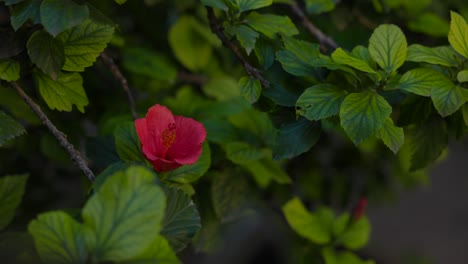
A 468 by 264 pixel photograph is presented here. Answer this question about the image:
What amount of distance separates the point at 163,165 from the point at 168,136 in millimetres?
45

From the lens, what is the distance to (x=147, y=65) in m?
1.43

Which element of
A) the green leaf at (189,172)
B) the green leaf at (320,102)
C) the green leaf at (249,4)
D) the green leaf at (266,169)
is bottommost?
the green leaf at (266,169)

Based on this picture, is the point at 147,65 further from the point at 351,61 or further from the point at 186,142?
the point at 351,61

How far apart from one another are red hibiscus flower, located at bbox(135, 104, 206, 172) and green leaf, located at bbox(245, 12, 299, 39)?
0.67 feet

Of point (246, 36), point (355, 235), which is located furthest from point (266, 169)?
point (246, 36)

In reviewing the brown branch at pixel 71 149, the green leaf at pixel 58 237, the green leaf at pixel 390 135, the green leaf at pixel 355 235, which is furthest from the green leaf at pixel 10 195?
the green leaf at pixel 355 235

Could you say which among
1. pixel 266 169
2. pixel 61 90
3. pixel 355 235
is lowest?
pixel 355 235

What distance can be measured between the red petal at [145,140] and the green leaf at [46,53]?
0.49ft

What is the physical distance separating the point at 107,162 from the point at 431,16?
88 cm

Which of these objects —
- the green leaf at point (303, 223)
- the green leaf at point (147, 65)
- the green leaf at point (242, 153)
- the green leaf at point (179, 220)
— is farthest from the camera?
the green leaf at point (147, 65)

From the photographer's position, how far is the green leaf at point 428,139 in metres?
1.03

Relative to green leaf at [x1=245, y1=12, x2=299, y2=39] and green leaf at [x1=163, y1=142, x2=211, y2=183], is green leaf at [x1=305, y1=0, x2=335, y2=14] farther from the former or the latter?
green leaf at [x1=163, y1=142, x2=211, y2=183]

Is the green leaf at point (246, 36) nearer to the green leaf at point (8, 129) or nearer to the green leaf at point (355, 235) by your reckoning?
the green leaf at point (8, 129)

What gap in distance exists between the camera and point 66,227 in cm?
74
